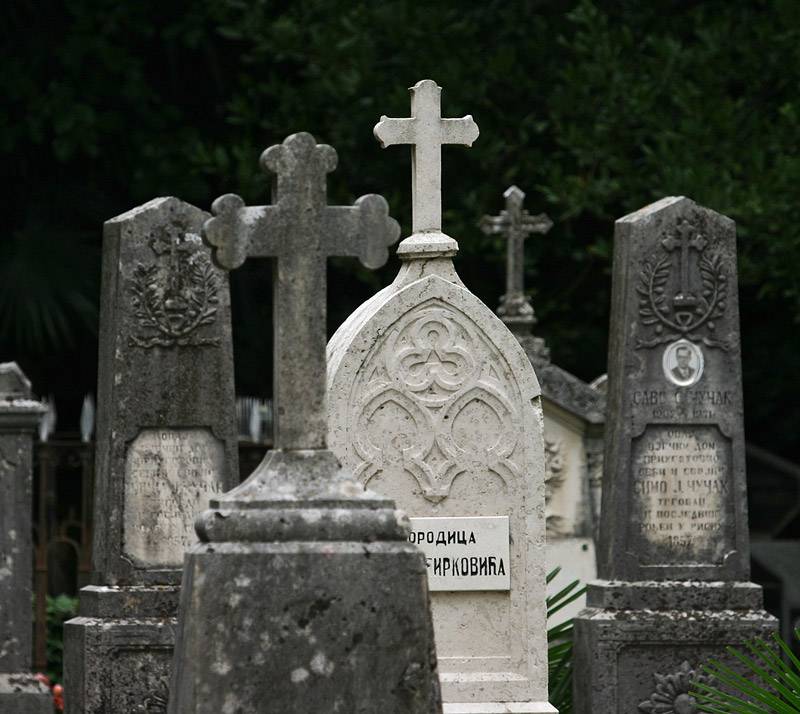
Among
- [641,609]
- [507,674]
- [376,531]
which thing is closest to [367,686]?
[376,531]

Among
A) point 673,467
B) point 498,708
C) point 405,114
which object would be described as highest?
point 405,114

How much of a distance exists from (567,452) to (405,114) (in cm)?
453

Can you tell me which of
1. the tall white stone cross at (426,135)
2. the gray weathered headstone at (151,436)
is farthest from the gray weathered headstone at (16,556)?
the tall white stone cross at (426,135)

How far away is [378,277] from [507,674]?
9359 mm

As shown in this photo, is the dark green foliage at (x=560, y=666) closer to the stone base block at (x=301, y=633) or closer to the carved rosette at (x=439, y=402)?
the carved rosette at (x=439, y=402)

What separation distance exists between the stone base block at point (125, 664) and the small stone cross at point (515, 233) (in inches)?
162

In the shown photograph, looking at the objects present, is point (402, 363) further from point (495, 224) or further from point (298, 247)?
point (495, 224)

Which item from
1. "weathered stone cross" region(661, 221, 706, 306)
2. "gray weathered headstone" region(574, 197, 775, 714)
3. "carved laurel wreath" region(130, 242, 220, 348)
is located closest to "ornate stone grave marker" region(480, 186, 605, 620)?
"gray weathered headstone" region(574, 197, 775, 714)

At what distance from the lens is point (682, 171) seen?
613 inches

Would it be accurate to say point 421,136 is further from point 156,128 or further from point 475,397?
point 156,128

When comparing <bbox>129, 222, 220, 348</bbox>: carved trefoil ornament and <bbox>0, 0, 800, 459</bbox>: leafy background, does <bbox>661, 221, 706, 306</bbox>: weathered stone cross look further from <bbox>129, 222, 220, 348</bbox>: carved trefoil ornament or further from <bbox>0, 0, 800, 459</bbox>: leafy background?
<bbox>0, 0, 800, 459</bbox>: leafy background

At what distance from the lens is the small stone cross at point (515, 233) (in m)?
12.9

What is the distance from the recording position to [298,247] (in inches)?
217

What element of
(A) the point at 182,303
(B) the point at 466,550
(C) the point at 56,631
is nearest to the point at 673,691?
(B) the point at 466,550
